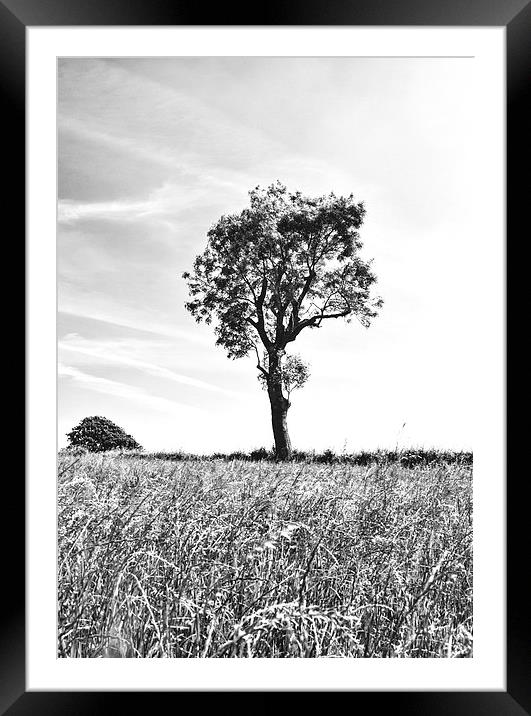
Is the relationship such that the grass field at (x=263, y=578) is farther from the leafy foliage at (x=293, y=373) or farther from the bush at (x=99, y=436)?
the bush at (x=99, y=436)

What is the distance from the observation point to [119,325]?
9734 millimetres

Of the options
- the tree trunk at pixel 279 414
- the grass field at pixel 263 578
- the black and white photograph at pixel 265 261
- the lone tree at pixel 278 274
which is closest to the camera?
the grass field at pixel 263 578

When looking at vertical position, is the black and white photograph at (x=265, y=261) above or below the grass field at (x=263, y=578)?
above

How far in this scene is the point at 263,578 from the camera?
9.16ft

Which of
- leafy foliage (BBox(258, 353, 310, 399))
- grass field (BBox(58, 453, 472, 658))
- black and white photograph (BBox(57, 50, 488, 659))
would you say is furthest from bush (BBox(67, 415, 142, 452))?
grass field (BBox(58, 453, 472, 658))

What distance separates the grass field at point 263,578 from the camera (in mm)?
2404

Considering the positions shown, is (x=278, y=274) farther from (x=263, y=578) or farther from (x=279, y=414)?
(x=263, y=578)

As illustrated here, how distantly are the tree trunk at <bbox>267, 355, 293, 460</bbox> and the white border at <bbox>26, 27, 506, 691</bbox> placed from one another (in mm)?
7474

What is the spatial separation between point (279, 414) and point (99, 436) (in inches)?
136
